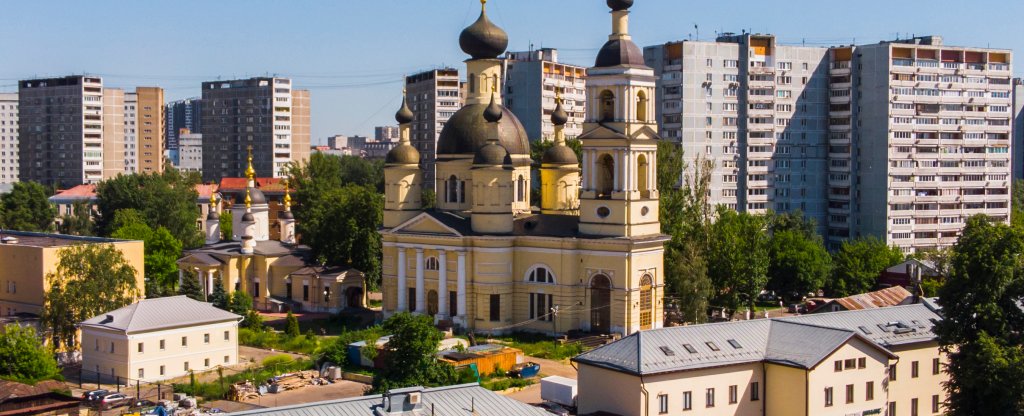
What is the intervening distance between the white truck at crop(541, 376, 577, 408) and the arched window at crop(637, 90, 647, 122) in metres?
12.4

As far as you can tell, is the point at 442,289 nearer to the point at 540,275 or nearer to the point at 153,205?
the point at 540,275

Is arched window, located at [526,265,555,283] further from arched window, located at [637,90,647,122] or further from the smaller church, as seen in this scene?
the smaller church

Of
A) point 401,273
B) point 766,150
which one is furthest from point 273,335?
Answer: point 766,150

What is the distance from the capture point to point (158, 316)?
41531 millimetres

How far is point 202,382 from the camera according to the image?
40000 mm

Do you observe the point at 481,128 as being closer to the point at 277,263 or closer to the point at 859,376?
the point at 277,263

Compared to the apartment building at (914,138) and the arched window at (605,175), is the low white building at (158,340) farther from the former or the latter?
the apartment building at (914,138)

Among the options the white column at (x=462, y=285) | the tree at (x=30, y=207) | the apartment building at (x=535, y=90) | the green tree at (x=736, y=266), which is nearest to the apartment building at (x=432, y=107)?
the apartment building at (x=535, y=90)

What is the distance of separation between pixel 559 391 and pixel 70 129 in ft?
258

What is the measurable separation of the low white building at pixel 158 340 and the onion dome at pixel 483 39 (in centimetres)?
1458

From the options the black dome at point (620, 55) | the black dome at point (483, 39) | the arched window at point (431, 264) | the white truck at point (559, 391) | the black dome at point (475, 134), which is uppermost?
the black dome at point (483, 39)

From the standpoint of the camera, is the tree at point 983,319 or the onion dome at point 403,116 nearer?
the tree at point 983,319

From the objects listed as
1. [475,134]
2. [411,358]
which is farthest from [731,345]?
[475,134]

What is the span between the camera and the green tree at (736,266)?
1937 inches
